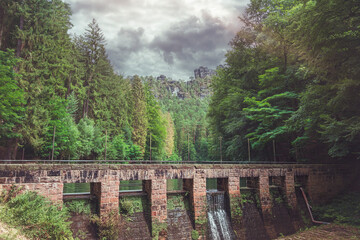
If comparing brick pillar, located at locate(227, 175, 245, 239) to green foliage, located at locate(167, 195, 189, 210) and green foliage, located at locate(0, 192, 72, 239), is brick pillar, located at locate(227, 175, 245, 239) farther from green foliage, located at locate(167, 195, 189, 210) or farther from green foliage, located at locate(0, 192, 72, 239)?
green foliage, located at locate(0, 192, 72, 239)

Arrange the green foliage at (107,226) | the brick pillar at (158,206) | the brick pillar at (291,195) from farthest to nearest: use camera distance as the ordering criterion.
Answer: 1. the brick pillar at (291,195)
2. the brick pillar at (158,206)
3. the green foliage at (107,226)

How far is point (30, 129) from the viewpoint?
65.1 feet

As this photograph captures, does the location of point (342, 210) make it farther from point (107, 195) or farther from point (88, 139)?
point (88, 139)

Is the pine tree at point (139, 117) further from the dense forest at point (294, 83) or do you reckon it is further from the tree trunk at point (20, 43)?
the tree trunk at point (20, 43)

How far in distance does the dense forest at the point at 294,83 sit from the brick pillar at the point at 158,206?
9407 millimetres

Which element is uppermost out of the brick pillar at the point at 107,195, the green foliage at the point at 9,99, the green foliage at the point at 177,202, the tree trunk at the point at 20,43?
the tree trunk at the point at 20,43

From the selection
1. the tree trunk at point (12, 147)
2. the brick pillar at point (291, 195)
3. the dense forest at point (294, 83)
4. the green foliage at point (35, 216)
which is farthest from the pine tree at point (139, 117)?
the green foliage at point (35, 216)

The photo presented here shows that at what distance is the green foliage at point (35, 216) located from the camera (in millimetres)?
7696

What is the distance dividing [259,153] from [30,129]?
67.3ft

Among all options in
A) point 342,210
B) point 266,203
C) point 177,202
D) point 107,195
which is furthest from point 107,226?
point 342,210

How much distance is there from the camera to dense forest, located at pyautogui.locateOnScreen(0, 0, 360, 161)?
1291cm

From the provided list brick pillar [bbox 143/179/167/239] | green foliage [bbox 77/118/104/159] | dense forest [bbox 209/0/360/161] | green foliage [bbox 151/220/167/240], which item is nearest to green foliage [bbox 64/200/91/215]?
brick pillar [bbox 143/179/167/239]

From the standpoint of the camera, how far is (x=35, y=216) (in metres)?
8.10

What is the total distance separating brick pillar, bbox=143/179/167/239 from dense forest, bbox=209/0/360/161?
370 inches
